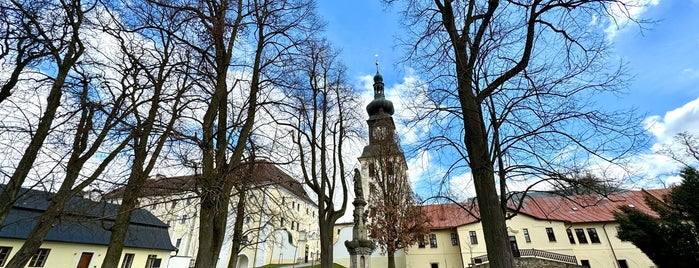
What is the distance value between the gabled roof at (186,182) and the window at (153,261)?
2268 centimetres

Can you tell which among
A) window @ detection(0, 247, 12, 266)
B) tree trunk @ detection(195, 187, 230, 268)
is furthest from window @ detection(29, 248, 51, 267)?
tree trunk @ detection(195, 187, 230, 268)

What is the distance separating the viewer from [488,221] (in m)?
4.39

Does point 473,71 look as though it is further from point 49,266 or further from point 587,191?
point 49,266

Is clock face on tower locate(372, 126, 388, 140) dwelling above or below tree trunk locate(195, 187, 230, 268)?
above

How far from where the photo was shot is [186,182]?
4.51m

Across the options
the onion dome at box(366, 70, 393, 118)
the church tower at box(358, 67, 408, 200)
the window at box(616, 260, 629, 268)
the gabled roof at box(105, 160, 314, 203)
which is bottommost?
the window at box(616, 260, 629, 268)

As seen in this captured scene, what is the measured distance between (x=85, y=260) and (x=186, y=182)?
23814 mm

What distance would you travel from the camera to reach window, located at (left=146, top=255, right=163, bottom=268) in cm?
2322

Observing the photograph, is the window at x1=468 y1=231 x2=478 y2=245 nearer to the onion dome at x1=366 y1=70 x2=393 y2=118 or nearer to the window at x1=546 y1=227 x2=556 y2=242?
the window at x1=546 y1=227 x2=556 y2=242

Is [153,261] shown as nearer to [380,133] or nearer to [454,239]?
[380,133]

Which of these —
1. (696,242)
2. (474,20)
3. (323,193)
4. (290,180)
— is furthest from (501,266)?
(696,242)

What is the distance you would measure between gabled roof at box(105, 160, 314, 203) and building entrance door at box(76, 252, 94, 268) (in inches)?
850

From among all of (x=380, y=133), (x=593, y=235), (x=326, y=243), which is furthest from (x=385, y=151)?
(x=593, y=235)

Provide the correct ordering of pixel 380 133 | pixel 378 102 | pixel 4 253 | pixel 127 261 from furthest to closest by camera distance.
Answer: pixel 378 102
pixel 127 261
pixel 380 133
pixel 4 253
